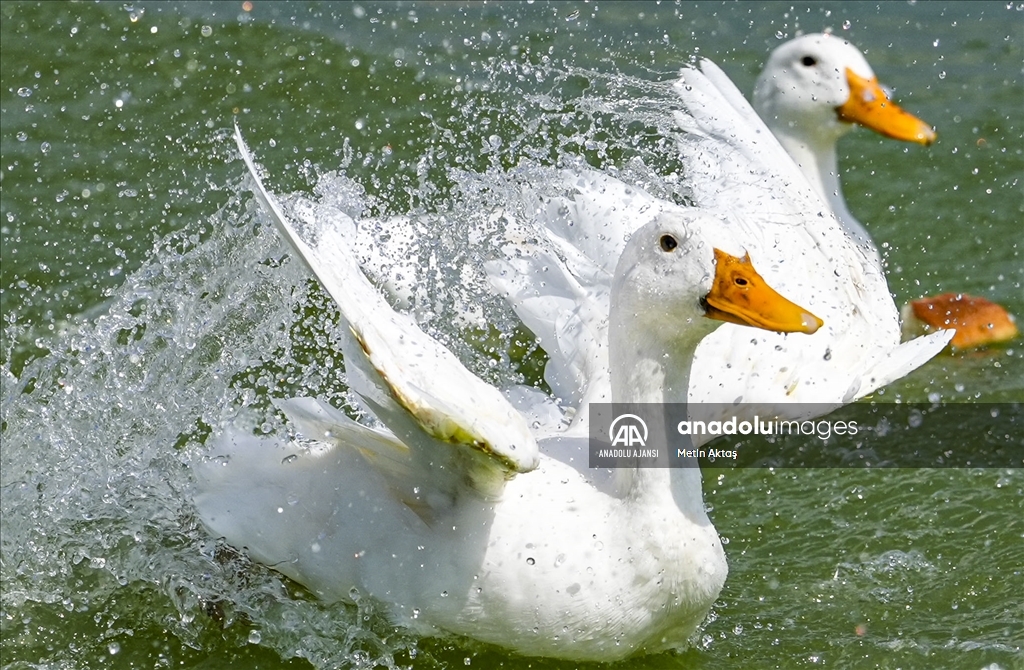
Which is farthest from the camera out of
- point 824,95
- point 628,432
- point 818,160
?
point 818,160

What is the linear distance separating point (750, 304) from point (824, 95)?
9.51 ft

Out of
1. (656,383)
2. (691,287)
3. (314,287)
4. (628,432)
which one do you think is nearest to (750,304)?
(691,287)

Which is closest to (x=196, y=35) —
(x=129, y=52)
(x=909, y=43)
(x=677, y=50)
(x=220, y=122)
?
(x=129, y=52)

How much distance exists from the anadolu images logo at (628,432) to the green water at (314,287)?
2.23 feet

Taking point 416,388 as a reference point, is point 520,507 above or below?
below

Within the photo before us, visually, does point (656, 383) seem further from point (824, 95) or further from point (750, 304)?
point (824, 95)

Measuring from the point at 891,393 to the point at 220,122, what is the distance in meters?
3.74

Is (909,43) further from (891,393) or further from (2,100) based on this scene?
(2,100)

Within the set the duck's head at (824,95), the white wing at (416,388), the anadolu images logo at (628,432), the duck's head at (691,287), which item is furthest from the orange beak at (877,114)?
the white wing at (416,388)

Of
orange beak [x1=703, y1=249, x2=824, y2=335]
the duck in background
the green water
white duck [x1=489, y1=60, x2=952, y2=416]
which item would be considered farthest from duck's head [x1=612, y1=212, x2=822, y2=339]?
the duck in background

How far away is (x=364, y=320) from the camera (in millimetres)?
3457

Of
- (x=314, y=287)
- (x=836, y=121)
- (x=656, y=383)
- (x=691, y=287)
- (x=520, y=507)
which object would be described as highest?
(x=691, y=287)

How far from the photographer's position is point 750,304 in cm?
381

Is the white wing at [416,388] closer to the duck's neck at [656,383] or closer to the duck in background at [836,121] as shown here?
the duck's neck at [656,383]
